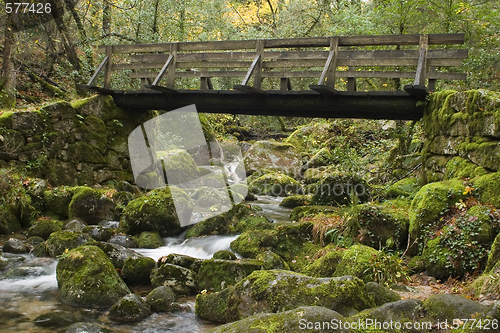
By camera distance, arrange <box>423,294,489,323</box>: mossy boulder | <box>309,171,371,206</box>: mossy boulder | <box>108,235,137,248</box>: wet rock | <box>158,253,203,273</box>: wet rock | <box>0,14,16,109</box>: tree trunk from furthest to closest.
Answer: <box>0,14,16,109</box>: tree trunk, <box>309,171,371,206</box>: mossy boulder, <box>108,235,137,248</box>: wet rock, <box>158,253,203,273</box>: wet rock, <box>423,294,489,323</box>: mossy boulder

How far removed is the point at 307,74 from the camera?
10734 millimetres

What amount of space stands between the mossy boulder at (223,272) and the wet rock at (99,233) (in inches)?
123

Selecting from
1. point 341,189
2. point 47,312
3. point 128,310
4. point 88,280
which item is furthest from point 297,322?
point 341,189

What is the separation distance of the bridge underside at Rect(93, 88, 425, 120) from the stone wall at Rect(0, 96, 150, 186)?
2.29ft

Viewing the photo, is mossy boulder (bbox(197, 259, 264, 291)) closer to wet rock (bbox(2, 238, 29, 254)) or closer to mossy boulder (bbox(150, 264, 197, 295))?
mossy boulder (bbox(150, 264, 197, 295))

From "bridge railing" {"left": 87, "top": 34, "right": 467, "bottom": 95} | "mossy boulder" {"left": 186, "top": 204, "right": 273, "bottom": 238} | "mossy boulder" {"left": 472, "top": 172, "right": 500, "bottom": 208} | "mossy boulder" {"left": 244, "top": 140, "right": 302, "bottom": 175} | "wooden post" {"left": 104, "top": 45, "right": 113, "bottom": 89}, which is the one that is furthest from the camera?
"mossy boulder" {"left": 244, "top": 140, "right": 302, "bottom": 175}

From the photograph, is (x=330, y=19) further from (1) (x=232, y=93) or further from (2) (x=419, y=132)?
(1) (x=232, y=93)

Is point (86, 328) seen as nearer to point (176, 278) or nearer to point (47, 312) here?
point (47, 312)

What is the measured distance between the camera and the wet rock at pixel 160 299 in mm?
5742

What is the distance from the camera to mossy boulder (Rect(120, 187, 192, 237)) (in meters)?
9.35

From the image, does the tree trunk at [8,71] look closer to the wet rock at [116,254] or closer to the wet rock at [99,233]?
the wet rock at [99,233]

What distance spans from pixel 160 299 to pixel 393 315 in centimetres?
333

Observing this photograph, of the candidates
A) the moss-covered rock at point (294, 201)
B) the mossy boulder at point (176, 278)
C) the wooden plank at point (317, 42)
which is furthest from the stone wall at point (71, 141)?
the mossy boulder at point (176, 278)

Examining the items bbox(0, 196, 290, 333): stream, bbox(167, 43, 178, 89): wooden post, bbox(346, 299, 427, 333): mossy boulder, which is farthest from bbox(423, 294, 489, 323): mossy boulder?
bbox(167, 43, 178, 89): wooden post
